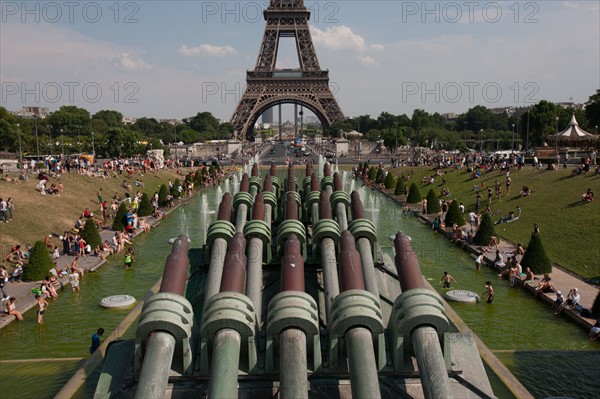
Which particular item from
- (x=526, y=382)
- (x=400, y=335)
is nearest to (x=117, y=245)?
(x=526, y=382)

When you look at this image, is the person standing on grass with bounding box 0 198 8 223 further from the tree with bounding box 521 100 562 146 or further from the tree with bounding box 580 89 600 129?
the tree with bounding box 521 100 562 146

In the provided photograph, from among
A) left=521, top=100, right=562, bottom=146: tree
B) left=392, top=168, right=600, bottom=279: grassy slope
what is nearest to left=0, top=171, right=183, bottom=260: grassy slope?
left=392, top=168, right=600, bottom=279: grassy slope

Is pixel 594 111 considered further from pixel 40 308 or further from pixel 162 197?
pixel 40 308

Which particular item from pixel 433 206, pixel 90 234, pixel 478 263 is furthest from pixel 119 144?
pixel 478 263

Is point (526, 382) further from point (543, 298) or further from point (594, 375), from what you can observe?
point (543, 298)

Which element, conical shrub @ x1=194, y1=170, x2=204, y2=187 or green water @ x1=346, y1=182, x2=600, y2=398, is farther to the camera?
conical shrub @ x1=194, y1=170, x2=204, y2=187

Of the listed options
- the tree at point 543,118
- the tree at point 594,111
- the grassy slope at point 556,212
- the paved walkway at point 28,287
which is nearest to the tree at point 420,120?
the tree at point 543,118
